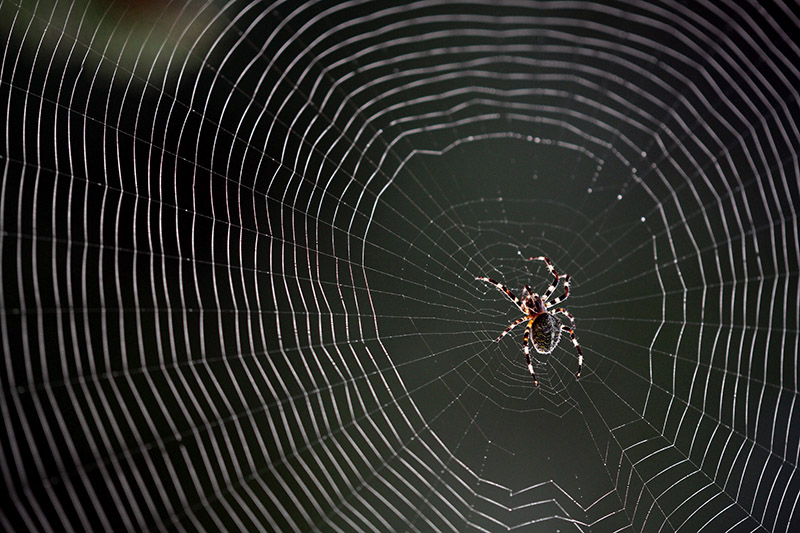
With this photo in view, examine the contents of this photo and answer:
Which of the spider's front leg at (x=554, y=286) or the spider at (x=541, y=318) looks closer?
the spider at (x=541, y=318)

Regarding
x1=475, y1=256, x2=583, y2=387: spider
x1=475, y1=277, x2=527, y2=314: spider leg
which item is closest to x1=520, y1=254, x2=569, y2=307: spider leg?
x1=475, y1=256, x2=583, y2=387: spider

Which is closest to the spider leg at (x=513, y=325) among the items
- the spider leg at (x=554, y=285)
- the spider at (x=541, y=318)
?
the spider at (x=541, y=318)

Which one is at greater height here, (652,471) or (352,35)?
(352,35)

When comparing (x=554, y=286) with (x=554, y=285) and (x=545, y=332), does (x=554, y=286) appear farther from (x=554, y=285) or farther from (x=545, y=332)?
(x=545, y=332)

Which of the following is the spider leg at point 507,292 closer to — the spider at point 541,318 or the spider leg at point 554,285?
the spider at point 541,318

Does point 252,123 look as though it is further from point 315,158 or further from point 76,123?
point 76,123

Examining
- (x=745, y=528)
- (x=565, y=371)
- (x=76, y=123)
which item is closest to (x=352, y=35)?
(x=76, y=123)

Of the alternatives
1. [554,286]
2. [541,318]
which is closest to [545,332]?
[541,318]
